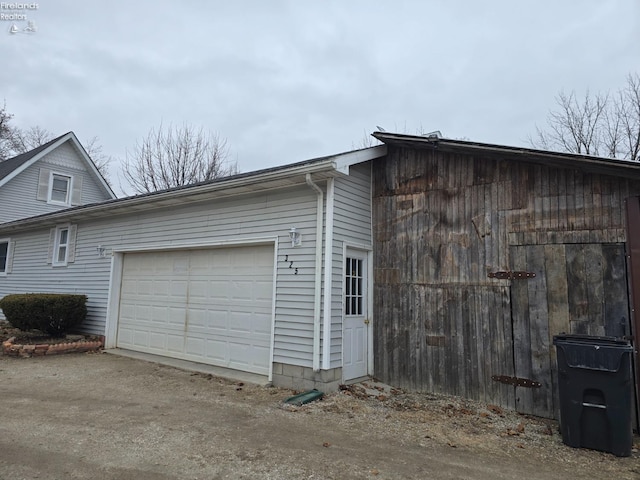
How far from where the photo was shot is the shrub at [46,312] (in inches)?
351

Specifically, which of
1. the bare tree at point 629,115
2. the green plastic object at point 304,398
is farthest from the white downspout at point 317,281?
the bare tree at point 629,115

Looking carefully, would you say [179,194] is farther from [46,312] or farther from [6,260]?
[6,260]

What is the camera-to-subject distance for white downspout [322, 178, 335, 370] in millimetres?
5594

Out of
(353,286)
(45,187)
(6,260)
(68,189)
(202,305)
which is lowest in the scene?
(202,305)

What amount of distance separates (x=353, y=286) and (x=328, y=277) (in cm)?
78

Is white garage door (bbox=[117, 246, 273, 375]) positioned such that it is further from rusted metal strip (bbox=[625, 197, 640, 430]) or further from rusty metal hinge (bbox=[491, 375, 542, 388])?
rusted metal strip (bbox=[625, 197, 640, 430])

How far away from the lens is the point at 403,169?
6422 millimetres

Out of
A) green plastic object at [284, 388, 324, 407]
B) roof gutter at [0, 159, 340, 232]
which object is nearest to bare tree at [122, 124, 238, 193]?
roof gutter at [0, 159, 340, 232]

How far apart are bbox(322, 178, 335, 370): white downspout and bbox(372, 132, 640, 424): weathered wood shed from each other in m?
1.12

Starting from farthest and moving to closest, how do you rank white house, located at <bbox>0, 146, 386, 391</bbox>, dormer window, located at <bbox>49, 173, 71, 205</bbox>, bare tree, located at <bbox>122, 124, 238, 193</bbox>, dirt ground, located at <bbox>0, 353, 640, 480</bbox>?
bare tree, located at <bbox>122, 124, 238, 193</bbox> < dormer window, located at <bbox>49, 173, 71, 205</bbox> < white house, located at <bbox>0, 146, 386, 391</bbox> < dirt ground, located at <bbox>0, 353, 640, 480</bbox>

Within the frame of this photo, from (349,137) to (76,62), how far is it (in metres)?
12.2

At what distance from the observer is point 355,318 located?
627cm

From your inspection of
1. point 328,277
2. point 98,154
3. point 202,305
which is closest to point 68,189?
point 98,154

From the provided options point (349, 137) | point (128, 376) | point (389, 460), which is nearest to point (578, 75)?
point (349, 137)
